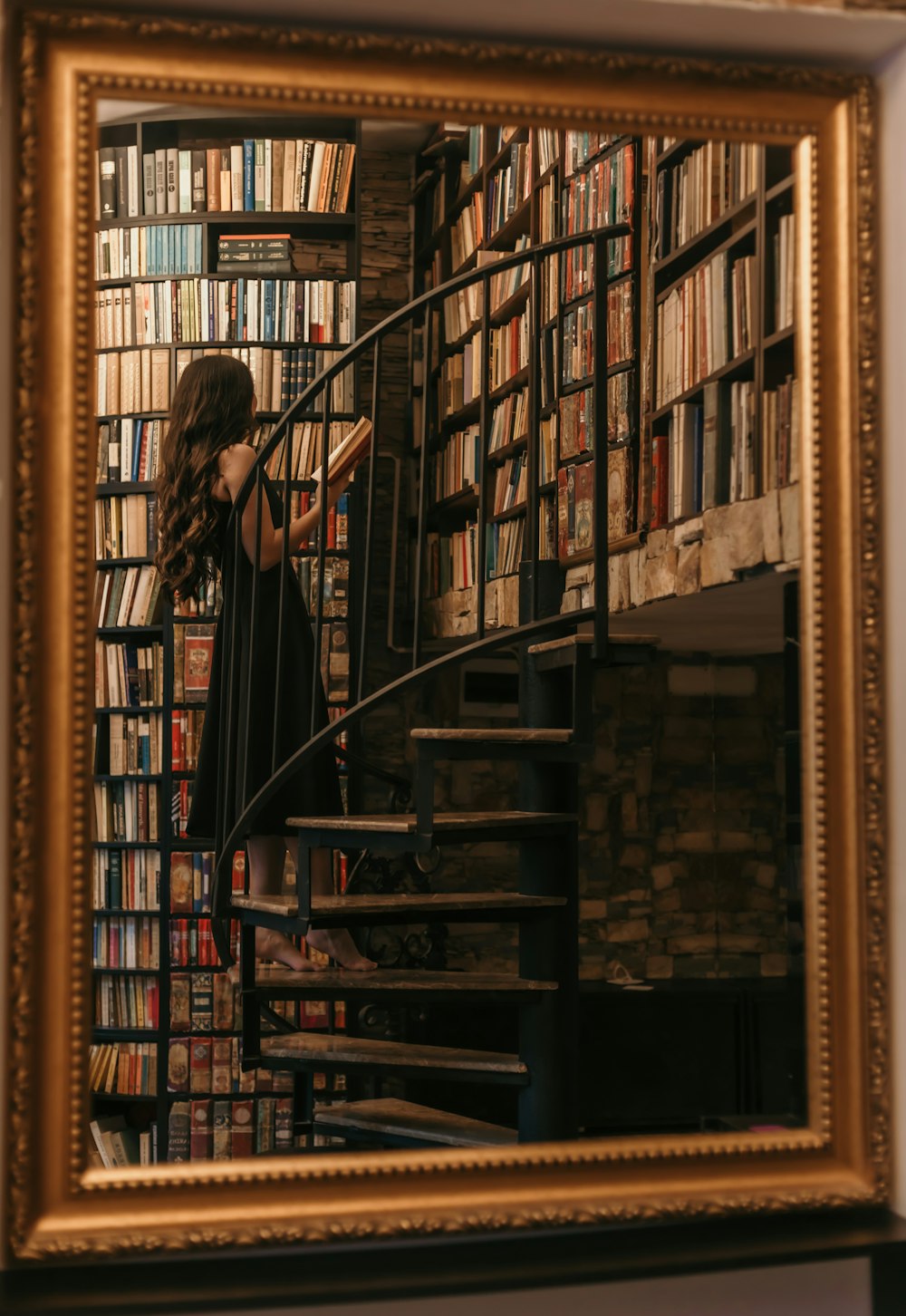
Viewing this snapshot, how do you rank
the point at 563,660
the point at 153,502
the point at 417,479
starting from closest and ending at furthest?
the point at 153,502, the point at 563,660, the point at 417,479

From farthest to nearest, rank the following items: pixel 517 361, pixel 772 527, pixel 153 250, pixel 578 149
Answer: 1. pixel 517 361
2. pixel 153 250
3. pixel 578 149
4. pixel 772 527

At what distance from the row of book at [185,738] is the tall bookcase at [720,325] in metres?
0.99

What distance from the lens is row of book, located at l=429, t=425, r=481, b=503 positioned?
4.87 meters

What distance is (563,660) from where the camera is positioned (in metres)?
2.80

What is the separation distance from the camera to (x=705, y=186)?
2.10m

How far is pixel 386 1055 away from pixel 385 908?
1.31ft

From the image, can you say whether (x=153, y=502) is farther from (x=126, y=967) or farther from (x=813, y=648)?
(x=813, y=648)

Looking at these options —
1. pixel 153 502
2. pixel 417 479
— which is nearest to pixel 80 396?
pixel 153 502

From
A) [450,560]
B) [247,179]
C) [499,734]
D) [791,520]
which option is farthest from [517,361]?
[791,520]

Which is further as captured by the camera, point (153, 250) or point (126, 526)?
point (153, 250)

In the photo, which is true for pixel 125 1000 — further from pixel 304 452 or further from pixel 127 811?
pixel 304 452

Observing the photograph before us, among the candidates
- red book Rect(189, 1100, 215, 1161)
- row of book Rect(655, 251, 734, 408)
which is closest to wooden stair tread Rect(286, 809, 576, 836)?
red book Rect(189, 1100, 215, 1161)

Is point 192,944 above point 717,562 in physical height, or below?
below

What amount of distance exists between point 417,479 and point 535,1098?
3347mm
